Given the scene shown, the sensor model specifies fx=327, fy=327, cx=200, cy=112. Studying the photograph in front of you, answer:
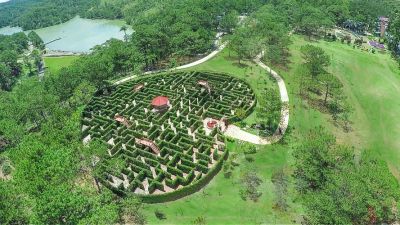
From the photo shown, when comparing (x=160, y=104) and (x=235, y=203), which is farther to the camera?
(x=160, y=104)

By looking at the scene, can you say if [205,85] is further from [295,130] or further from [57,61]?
[57,61]

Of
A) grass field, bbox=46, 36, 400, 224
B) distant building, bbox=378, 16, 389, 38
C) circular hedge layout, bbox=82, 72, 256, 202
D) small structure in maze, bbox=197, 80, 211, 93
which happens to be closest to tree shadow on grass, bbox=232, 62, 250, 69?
grass field, bbox=46, 36, 400, 224

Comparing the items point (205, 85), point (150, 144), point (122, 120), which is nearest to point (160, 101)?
point (122, 120)

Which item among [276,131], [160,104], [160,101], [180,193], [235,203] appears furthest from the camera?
[160,101]

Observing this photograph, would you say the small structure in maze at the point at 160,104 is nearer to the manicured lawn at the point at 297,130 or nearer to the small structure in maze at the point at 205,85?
the small structure in maze at the point at 205,85

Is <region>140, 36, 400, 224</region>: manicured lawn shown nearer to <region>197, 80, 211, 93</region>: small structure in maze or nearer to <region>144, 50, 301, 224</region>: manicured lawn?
<region>144, 50, 301, 224</region>: manicured lawn

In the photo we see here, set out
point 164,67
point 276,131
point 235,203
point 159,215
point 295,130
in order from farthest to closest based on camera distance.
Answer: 1. point 164,67
2. point 295,130
3. point 276,131
4. point 235,203
5. point 159,215

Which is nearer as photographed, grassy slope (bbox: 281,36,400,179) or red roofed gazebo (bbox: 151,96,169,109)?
grassy slope (bbox: 281,36,400,179)
